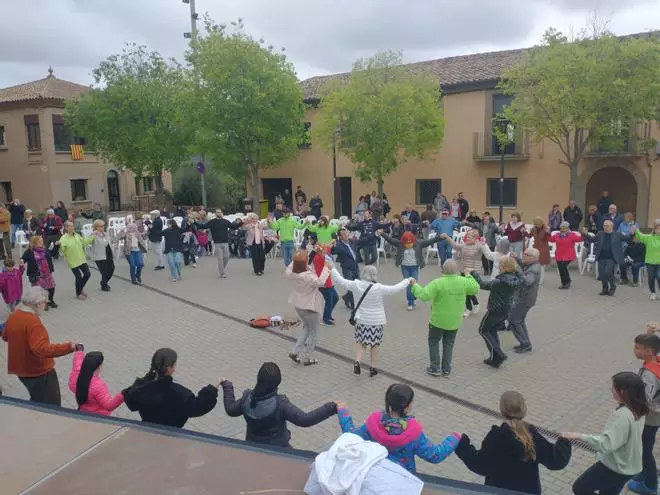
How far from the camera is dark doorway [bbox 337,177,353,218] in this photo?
28.2 metres

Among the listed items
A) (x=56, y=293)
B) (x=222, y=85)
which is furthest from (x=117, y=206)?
(x=56, y=293)

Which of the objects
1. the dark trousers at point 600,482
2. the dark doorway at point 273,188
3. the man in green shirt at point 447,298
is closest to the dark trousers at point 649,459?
the dark trousers at point 600,482

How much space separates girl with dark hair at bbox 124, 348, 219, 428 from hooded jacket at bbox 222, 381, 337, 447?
0.27 m

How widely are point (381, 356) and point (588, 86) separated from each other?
41.6 ft

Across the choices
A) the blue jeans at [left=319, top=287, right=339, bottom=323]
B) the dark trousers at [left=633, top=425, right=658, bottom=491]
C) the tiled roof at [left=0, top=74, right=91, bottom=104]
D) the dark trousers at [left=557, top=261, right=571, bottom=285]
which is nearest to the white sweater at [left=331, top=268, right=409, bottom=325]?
the blue jeans at [left=319, top=287, right=339, bottom=323]

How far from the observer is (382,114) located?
20.7 m

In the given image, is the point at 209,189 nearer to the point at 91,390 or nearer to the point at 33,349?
the point at 33,349

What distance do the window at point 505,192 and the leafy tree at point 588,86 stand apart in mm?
4500

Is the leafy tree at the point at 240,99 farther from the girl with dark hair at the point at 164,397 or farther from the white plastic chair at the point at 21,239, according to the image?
the girl with dark hair at the point at 164,397

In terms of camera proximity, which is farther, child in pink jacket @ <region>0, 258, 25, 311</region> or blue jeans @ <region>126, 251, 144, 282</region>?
blue jeans @ <region>126, 251, 144, 282</region>

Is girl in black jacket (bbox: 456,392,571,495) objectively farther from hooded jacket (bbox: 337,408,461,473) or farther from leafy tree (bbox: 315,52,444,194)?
leafy tree (bbox: 315,52,444,194)

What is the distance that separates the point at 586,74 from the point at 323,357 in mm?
13273

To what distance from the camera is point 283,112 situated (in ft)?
71.0

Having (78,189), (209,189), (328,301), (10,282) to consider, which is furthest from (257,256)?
(78,189)
